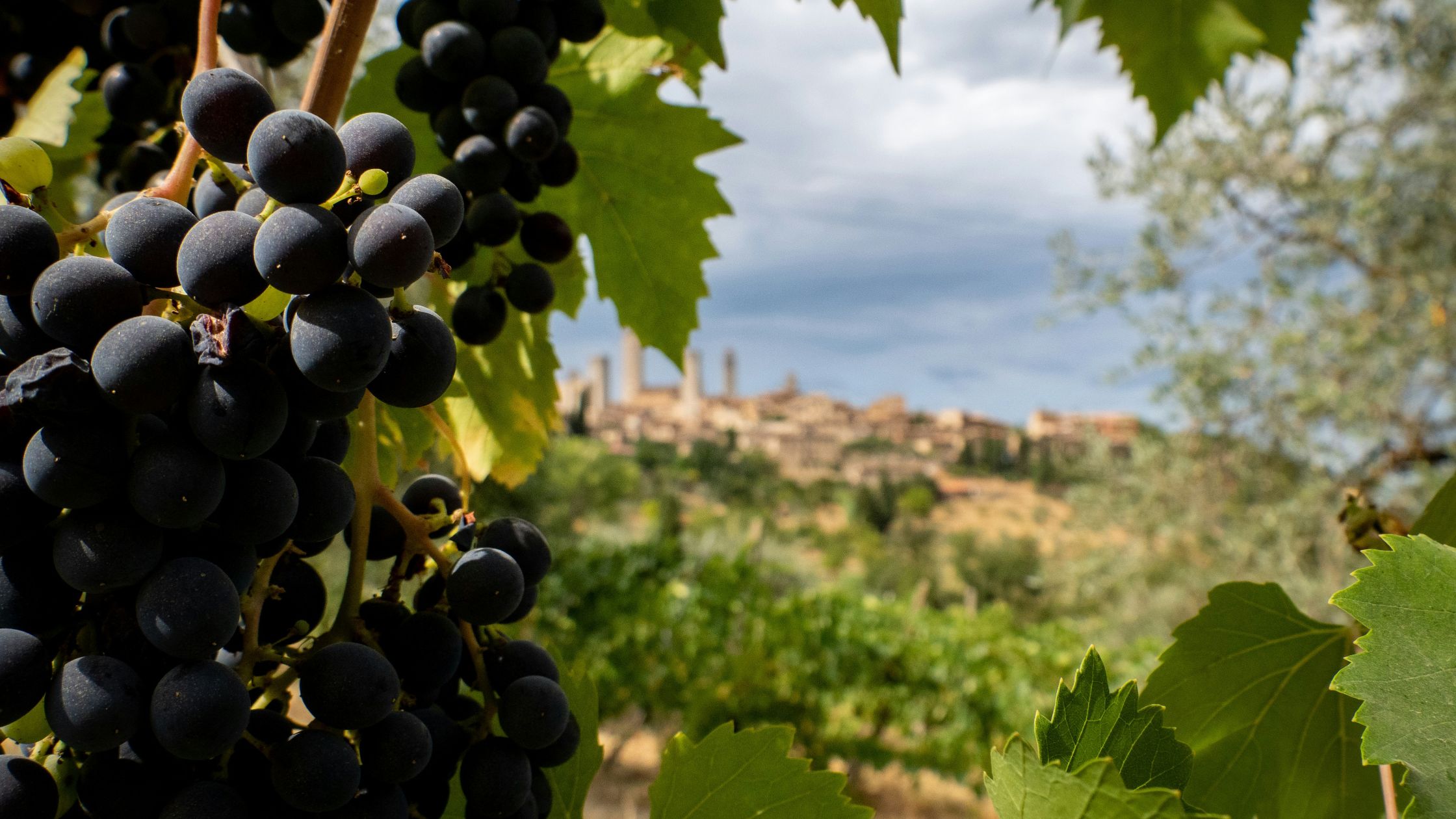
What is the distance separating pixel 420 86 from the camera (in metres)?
0.74

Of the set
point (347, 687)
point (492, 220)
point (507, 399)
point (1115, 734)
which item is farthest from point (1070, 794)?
point (507, 399)

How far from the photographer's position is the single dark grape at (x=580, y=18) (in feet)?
2.39

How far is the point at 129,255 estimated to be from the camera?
0.44 metres

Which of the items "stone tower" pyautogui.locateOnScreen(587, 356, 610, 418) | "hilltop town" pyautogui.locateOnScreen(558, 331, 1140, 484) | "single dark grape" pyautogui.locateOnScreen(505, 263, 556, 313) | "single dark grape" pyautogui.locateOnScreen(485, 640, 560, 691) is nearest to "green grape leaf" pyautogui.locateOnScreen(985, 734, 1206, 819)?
"single dark grape" pyautogui.locateOnScreen(485, 640, 560, 691)

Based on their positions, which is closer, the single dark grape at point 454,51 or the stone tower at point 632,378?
the single dark grape at point 454,51

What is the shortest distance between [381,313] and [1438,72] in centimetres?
809

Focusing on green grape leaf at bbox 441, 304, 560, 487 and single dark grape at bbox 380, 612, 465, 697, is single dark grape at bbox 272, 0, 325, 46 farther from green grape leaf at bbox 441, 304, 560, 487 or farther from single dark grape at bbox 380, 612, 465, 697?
single dark grape at bbox 380, 612, 465, 697

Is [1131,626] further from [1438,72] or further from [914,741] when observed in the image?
[1438,72]

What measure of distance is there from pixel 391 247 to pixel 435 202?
1.8 inches

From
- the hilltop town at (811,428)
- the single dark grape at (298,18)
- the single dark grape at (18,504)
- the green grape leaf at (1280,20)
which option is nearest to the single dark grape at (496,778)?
the single dark grape at (18,504)

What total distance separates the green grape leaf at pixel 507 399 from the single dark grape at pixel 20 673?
1.46 ft

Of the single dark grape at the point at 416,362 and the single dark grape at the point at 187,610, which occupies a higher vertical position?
the single dark grape at the point at 416,362

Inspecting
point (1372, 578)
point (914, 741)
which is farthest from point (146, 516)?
point (914, 741)

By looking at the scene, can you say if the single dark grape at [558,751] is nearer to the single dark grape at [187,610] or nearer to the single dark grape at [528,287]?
the single dark grape at [187,610]
